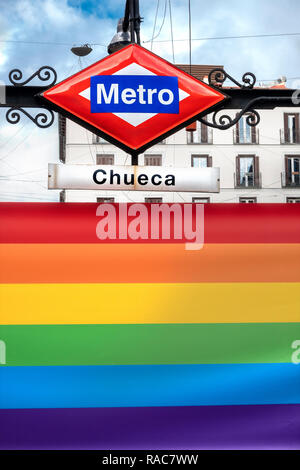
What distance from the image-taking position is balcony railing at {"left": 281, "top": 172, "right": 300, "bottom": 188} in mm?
32562

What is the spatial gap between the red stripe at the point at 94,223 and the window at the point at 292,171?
31.8 metres

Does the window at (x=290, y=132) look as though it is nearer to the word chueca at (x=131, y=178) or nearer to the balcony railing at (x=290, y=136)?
the balcony railing at (x=290, y=136)

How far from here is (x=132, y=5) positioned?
4.59 metres

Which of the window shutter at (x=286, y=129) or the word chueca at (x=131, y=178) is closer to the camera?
the word chueca at (x=131, y=178)

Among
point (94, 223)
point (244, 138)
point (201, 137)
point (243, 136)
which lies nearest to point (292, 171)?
point (244, 138)

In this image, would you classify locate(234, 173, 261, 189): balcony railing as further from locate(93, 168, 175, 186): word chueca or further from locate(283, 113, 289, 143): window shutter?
locate(93, 168, 175, 186): word chueca

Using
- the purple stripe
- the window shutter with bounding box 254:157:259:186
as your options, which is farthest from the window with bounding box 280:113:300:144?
the purple stripe

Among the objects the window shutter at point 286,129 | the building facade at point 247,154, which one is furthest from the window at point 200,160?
the window shutter at point 286,129

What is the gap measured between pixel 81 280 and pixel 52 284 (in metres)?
0.14

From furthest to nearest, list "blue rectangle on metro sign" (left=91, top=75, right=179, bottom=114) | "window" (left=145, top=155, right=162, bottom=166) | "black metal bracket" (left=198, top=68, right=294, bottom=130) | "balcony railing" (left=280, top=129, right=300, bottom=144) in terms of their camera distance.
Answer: "balcony railing" (left=280, top=129, right=300, bottom=144)
"window" (left=145, top=155, right=162, bottom=166)
"black metal bracket" (left=198, top=68, right=294, bottom=130)
"blue rectangle on metro sign" (left=91, top=75, right=179, bottom=114)

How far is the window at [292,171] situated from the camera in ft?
107

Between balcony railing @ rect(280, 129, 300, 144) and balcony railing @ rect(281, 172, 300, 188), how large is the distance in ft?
7.73

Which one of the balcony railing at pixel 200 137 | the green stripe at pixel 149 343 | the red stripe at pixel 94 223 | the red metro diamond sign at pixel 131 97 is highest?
the balcony railing at pixel 200 137
